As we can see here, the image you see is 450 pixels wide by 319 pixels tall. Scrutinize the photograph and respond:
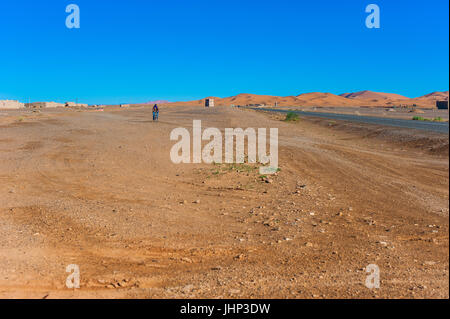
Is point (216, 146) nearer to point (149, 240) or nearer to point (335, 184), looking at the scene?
point (335, 184)

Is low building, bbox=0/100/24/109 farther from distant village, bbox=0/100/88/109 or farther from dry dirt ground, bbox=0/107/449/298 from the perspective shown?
dry dirt ground, bbox=0/107/449/298

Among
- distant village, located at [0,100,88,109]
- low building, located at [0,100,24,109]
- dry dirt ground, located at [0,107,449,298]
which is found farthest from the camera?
distant village, located at [0,100,88,109]

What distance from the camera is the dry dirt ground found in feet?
11.5

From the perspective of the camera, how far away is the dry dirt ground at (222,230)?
351 cm

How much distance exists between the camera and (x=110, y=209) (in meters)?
6.71

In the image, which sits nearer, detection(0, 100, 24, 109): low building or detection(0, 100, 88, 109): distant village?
detection(0, 100, 24, 109): low building

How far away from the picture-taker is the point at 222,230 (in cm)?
565

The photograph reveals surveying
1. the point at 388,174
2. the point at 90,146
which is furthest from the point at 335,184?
the point at 90,146

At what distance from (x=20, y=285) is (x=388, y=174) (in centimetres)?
784

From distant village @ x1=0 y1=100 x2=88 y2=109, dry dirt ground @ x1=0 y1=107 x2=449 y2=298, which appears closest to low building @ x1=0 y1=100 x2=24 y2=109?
distant village @ x1=0 y1=100 x2=88 y2=109

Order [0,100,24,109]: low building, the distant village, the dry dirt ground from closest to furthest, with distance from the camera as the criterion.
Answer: the dry dirt ground → [0,100,24,109]: low building → the distant village

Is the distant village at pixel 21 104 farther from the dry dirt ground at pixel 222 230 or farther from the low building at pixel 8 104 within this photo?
the dry dirt ground at pixel 222 230

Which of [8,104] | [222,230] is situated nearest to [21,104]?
[8,104]

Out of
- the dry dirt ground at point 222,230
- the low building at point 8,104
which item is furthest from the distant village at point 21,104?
the dry dirt ground at point 222,230
